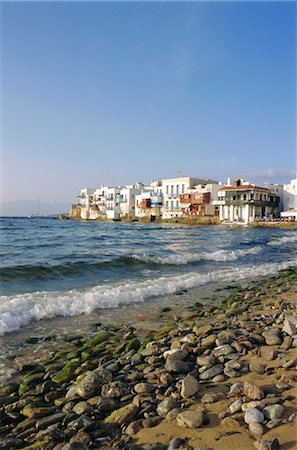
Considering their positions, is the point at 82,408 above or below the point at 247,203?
below

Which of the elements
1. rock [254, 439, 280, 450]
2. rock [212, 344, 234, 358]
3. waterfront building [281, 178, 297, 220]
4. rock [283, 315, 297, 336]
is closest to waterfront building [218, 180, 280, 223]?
waterfront building [281, 178, 297, 220]

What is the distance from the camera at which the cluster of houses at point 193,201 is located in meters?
67.6

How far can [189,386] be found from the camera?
372 centimetres

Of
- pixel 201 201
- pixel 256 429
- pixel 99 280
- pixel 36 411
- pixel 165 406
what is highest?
pixel 201 201

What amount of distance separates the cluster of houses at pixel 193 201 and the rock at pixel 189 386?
→ 209ft

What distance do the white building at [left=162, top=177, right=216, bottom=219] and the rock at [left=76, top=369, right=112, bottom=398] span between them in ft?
255

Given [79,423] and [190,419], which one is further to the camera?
[79,423]

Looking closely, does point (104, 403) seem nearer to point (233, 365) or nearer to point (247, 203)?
point (233, 365)

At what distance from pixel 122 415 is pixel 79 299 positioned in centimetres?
525

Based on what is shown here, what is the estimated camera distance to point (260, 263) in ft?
57.4

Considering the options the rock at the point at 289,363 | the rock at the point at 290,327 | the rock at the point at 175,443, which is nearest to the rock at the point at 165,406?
the rock at the point at 175,443

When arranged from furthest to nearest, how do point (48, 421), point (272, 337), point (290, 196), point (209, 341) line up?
point (290, 196), point (209, 341), point (272, 337), point (48, 421)

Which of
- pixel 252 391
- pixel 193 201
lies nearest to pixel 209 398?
pixel 252 391

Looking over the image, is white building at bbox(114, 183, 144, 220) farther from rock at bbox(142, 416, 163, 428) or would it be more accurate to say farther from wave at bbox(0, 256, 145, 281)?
rock at bbox(142, 416, 163, 428)
